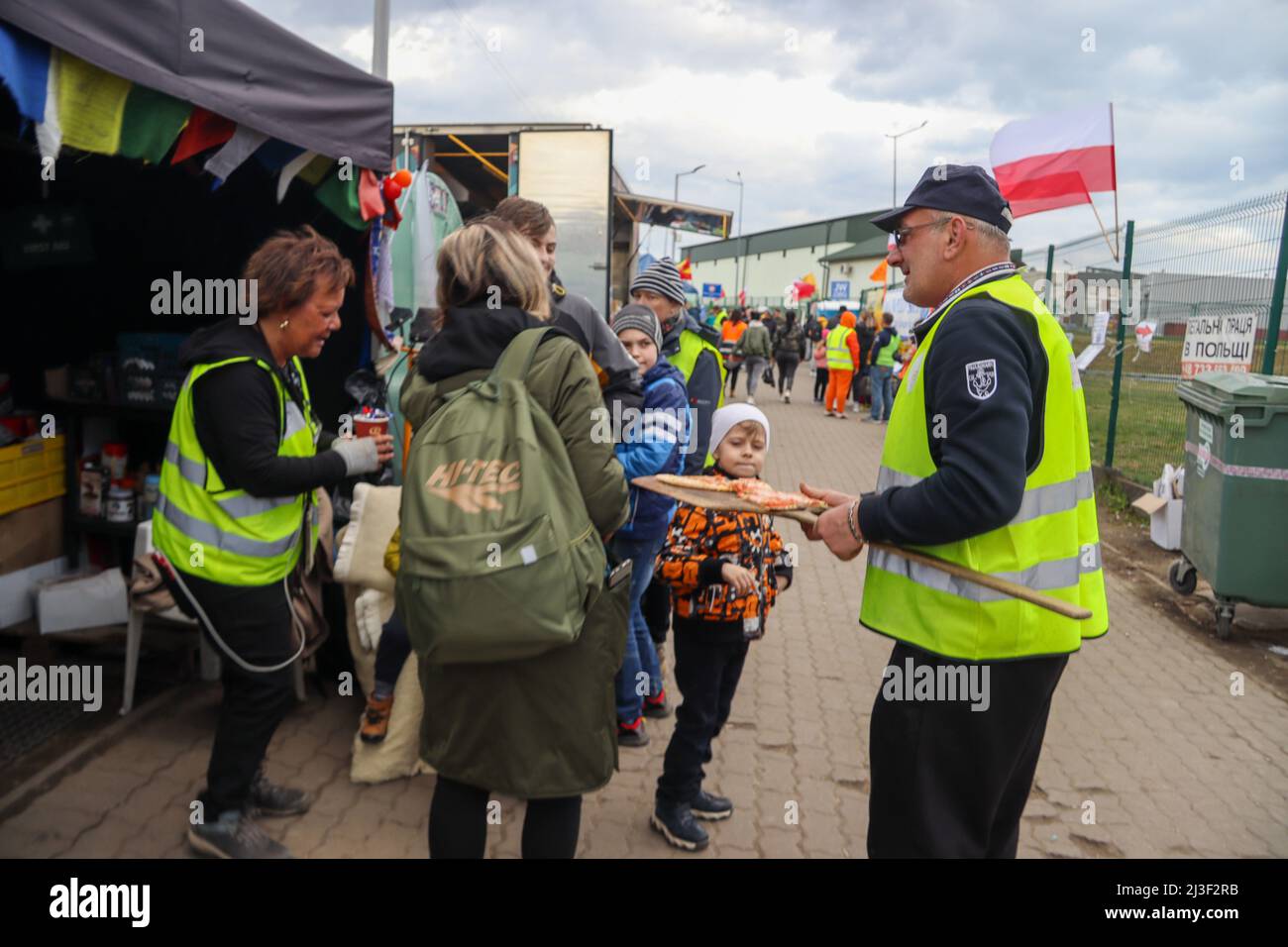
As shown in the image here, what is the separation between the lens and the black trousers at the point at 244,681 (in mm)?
2713

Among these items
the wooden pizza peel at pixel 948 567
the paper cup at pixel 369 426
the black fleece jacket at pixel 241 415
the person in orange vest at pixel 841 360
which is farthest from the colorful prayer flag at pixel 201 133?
the person in orange vest at pixel 841 360

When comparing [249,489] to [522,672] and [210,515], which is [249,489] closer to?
[210,515]

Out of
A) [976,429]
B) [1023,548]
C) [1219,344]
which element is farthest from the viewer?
[1219,344]

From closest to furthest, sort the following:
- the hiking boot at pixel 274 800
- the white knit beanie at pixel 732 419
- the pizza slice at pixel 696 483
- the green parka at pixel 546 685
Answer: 1. the green parka at pixel 546 685
2. the pizza slice at pixel 696 483
3. the white knit beanie at pixel 732 419
4. the hiking boot at pixel 274 800

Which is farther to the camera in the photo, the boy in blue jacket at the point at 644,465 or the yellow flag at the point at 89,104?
the boy in blue jacket at the point at 644,465

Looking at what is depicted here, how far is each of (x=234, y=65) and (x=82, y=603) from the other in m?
2.69

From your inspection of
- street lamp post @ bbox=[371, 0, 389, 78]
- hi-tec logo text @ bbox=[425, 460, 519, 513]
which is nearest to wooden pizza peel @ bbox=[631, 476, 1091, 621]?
hi-tec logo text @ bbox=[425, 460, 519, 513]

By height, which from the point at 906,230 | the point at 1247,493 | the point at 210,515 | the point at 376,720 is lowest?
the point at 376,720

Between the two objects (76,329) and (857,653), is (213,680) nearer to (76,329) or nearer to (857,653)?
(76,329)

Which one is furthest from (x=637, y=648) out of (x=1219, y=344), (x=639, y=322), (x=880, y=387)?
(x=880, y=387)

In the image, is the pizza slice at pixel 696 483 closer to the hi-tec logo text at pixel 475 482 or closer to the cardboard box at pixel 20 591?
the hi-tec logo text at pixel 475 482

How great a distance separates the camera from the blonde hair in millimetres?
2184

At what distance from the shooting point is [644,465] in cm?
311

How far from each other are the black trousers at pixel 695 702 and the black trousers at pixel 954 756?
0.92 m
